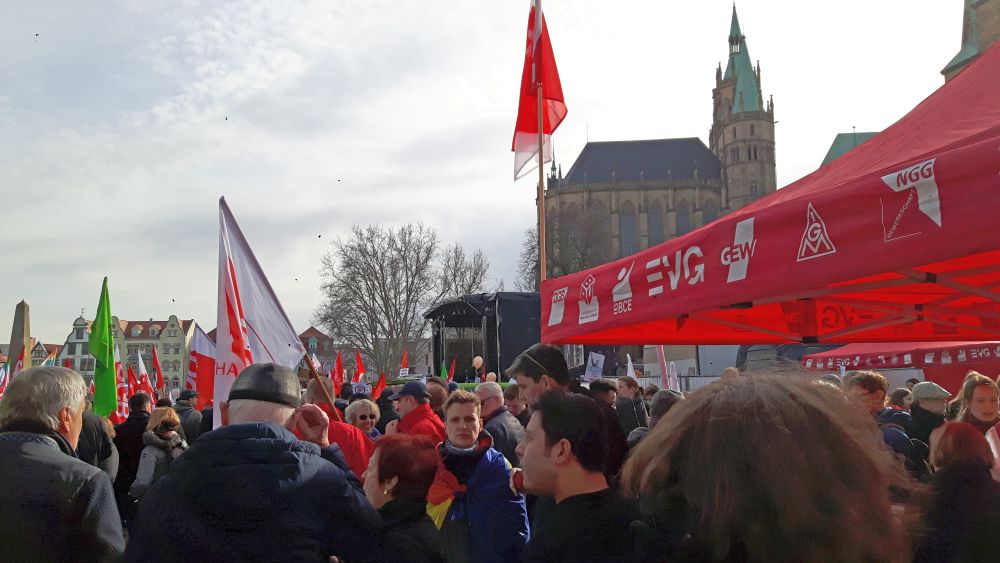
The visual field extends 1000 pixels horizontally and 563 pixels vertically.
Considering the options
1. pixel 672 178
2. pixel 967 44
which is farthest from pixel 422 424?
pixel 672 178

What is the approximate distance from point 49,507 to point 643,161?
91.8m

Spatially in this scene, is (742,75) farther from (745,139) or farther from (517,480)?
(517,480)

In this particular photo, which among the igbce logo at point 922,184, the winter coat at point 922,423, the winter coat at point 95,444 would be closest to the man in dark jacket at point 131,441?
the winter coat at point 95,444

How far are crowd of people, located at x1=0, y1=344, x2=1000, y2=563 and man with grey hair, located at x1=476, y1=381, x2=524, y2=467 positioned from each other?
1.39 ft

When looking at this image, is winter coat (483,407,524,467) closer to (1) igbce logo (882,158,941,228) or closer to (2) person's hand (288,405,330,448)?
(2) person's hand (288,405,330,448)

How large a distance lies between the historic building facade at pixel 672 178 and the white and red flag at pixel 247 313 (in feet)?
241

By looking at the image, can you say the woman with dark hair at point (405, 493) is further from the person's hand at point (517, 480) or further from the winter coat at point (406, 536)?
the person's hand at point (517, 480)

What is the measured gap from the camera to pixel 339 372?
24.4 meters

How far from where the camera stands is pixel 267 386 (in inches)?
103

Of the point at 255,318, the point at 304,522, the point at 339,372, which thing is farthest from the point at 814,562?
the point at 339,372

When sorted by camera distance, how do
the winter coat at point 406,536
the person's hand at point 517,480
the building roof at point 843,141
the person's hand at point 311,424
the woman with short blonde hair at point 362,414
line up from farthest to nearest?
the building roof at point 843,141, the woman with short blonde hair at point 362,414, the person's hand at point 311,424, the person's hand at point 517,480, the winter coat at point 406,536

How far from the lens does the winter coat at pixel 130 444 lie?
7777mm

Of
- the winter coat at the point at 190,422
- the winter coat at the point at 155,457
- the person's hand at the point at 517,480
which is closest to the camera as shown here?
the person's hand at the point at 517,480

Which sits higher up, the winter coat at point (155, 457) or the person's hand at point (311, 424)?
the person's hand at point (311, 424)
